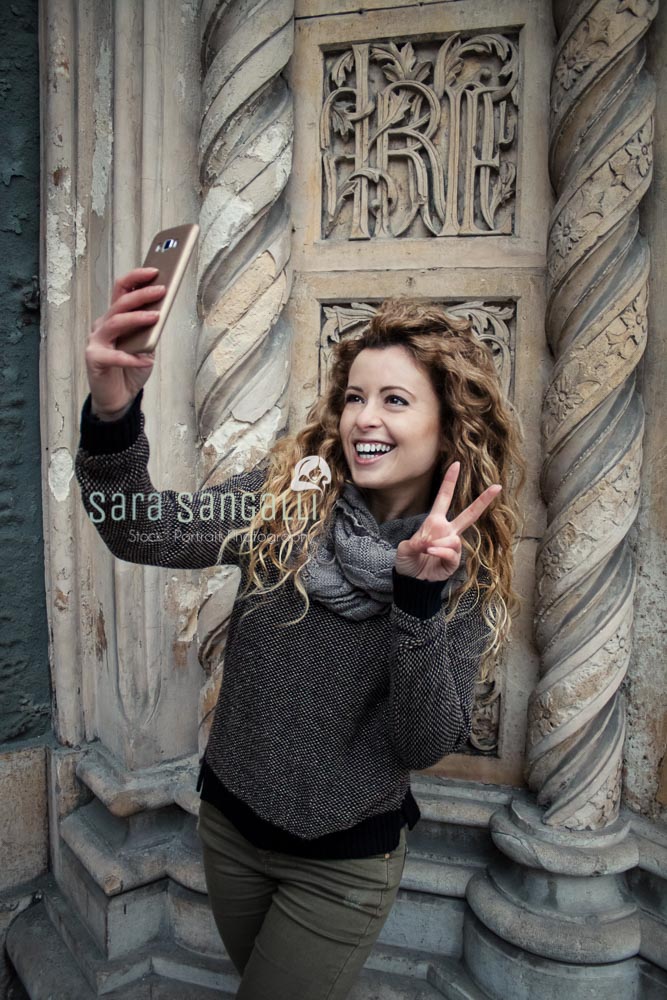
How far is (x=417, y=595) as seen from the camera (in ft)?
3.31

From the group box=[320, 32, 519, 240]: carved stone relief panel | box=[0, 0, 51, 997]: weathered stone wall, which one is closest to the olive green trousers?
box=[0, 0, 51, 997]: weathered stone wall

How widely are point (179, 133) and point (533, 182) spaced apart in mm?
846

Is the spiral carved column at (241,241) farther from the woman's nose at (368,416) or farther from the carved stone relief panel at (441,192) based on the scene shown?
the woman's nose at (368,416)

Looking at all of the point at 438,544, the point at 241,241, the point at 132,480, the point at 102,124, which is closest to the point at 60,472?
the point at 241,241

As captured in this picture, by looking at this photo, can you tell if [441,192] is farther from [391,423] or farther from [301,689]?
[301,689]

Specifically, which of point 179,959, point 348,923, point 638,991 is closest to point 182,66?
point 348,923

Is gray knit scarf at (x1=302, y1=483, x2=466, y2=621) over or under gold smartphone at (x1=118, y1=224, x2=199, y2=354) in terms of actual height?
under

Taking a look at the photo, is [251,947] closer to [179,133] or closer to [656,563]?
[656,563]

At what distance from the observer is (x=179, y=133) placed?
1.83m

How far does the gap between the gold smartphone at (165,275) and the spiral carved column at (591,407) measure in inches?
38.1

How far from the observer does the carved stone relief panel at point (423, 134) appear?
5.70 feet

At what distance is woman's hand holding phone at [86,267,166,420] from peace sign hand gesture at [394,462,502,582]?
0.41 m

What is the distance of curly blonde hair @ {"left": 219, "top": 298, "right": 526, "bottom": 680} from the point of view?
1.22 m

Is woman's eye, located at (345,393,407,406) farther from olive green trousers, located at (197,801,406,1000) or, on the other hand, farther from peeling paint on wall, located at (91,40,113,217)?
peeling paint on wall, located at (91,40,113,217)
